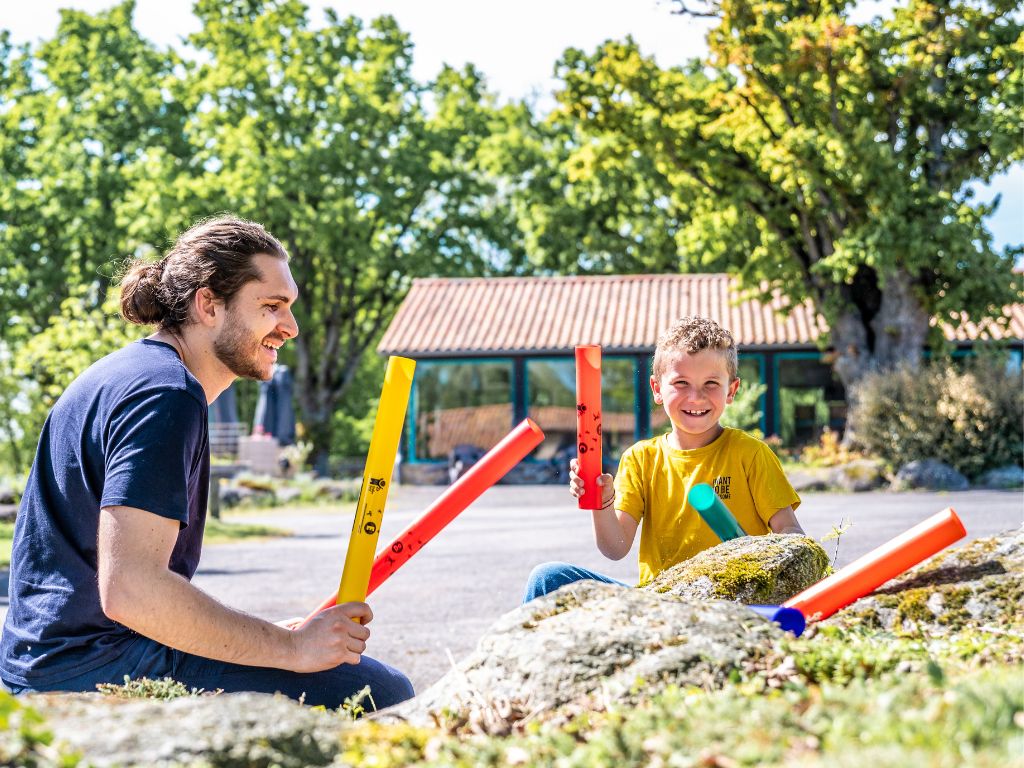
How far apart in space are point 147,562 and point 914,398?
67.5 feet

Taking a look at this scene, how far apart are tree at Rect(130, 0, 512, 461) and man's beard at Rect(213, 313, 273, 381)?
30888 mm

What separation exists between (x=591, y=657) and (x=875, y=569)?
643 mm

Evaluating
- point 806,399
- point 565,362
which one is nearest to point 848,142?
point 806,399

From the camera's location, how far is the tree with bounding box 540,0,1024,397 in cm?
2122

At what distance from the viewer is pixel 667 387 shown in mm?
3930

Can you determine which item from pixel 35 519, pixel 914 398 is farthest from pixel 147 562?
pixel 914 398

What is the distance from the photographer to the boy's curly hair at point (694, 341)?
3.85 m

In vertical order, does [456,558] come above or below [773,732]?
below

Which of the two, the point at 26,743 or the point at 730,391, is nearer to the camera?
the point at 26,743

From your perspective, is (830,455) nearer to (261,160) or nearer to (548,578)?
(261,160)

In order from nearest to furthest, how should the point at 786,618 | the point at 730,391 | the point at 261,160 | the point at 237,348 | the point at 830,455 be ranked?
the point at 786,618, the point at 237,348, the point at 730,391, the point at 830,455, the point at 261,160

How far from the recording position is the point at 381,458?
2.23 m

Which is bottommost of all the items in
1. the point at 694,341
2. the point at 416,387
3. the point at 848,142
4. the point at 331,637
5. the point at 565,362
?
the point at 331,637

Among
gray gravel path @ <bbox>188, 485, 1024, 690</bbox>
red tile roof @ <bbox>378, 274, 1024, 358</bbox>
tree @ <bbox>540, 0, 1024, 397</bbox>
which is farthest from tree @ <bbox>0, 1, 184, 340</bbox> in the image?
gray gravel path @ <bbox>188, 485, 1024, 690</bbox>
